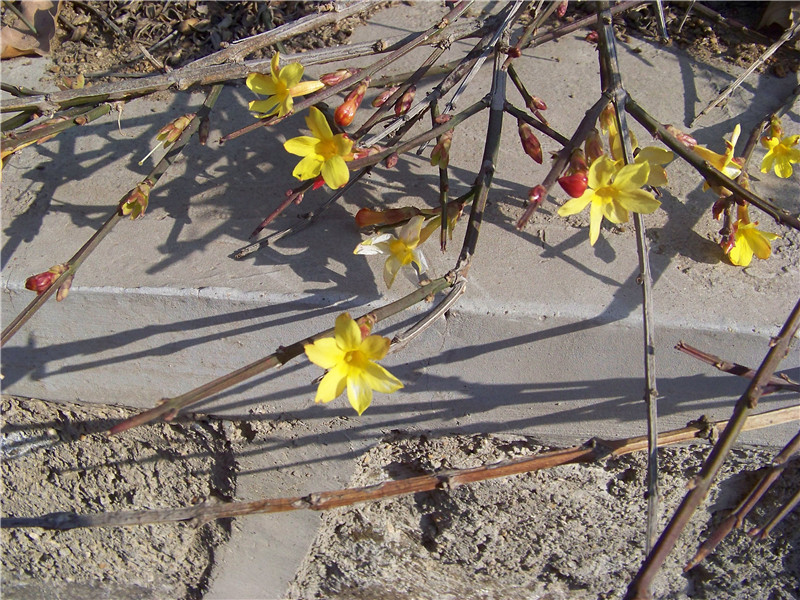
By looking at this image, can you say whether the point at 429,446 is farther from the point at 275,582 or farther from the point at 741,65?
the point at 741,65

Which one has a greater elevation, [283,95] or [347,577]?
[283,95]

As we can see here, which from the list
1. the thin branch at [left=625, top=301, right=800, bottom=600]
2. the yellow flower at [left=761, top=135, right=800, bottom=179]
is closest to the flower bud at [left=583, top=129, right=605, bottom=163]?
the thin branch at [left=625, top=301, right=800, bottom=600]

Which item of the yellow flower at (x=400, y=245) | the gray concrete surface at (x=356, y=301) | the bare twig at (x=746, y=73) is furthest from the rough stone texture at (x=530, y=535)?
the bare twig at (x=746, y=73)

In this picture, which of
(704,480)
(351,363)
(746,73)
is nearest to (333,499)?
(351,363)

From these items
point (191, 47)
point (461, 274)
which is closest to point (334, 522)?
point (461, 274)

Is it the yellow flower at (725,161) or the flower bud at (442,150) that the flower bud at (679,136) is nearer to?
the yellow flower at (725,161)

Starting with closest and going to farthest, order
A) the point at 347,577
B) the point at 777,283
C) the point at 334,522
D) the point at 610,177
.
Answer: the point at 610,177 < the point at 777,283 < the point at 334,522 < the point at 347,577

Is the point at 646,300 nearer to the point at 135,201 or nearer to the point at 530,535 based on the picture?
the point at 530,535
